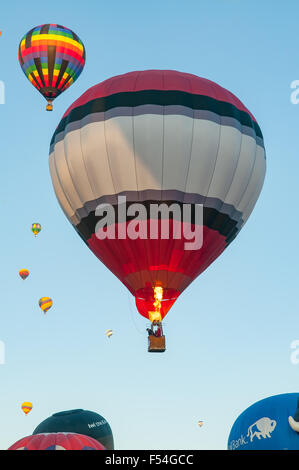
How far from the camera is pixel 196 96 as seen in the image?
21438mm

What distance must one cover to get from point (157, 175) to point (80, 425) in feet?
30.5

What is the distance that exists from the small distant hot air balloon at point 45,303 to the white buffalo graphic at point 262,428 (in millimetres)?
14936

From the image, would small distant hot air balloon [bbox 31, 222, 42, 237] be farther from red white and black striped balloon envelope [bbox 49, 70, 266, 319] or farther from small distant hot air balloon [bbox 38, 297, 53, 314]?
red white and black striped balloon envelope [bbox 49, 70, 266, 319]

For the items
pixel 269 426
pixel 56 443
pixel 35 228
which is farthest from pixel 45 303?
pixel 56 443

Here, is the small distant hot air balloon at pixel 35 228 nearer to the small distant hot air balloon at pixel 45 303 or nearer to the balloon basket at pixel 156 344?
the small distant hot air balloon at pixel 45 303

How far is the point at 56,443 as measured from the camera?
15766 mm

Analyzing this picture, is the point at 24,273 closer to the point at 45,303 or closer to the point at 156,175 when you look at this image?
the point at 45,303

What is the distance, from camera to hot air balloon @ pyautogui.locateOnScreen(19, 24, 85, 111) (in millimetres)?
27078

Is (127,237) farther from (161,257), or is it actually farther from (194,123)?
(194,123)

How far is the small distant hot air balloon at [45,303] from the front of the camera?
31.9 metres

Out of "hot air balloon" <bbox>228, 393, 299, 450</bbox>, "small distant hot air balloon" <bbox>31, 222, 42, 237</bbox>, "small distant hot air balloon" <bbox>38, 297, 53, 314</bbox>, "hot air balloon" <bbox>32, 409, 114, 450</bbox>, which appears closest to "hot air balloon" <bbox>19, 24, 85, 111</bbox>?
"small distant hot air balloon" <bbox>38, 297, 53, 314</bbox>

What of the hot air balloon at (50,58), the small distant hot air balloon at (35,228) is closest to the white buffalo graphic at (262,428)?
the hot air balloon at (50,58)

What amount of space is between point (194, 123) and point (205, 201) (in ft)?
5.54

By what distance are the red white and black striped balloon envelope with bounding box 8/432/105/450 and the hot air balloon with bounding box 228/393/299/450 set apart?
316 cm
